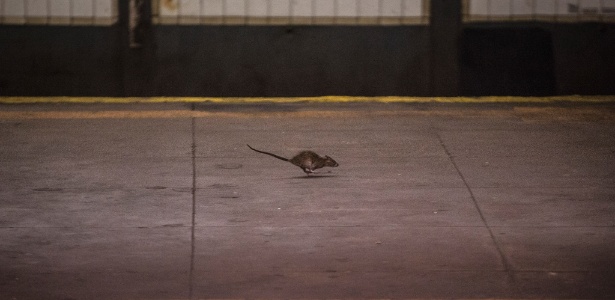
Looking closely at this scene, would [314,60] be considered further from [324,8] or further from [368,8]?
[368,8]

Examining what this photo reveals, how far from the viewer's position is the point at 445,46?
42.1 feet

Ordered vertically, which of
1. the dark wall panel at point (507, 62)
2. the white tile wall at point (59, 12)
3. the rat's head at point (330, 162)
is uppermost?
the white tile wall at point (59, 12)

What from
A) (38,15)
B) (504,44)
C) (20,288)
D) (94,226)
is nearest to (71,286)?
(20,288)

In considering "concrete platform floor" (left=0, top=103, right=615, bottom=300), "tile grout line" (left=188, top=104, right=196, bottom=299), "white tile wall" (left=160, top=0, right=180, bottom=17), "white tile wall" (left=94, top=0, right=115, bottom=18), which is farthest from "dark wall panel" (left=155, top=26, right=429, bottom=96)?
"tile grout line" (left=188, top=104, right=196, bottom=299)

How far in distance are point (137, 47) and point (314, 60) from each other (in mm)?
1885

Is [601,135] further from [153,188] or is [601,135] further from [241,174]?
[153,188]

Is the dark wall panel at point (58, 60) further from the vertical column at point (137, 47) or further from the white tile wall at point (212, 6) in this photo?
the white tile wall at point (212, 6)

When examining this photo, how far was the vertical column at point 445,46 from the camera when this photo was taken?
12.7m

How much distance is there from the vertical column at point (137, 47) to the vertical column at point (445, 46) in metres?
2.99

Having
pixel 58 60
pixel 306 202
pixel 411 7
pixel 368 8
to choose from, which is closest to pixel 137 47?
pixel 58 60

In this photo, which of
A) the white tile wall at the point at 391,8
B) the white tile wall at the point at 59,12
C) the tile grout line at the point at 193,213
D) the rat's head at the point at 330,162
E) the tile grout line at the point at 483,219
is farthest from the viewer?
the white tile wall at the point at 391,8

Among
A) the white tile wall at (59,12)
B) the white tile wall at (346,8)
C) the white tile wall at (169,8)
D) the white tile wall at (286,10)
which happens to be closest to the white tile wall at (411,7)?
the white tile wall at (286,10)

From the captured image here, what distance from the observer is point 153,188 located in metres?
8.86

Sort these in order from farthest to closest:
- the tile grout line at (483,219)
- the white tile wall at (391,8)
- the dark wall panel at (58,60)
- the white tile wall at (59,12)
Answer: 1. the white tile wall at (391,8)
2. the dark wall panel at (58,60)
3. the white tile wall at (59,12)
4. the tile grout line at (483,219)
